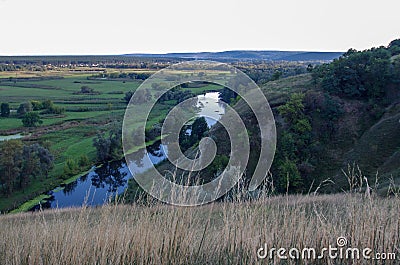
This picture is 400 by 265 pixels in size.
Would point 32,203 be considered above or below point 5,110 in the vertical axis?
below

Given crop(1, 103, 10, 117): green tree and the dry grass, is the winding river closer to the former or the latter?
the dry grass

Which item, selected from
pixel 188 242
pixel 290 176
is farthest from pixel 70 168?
pixel 188 242

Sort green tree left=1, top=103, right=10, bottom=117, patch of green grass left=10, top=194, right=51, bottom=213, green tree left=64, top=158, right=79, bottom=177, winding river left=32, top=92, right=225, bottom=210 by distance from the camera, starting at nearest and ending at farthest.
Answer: patch of green grass left=10, top=194, right=51, bottom=213 → winding river left=32, top=92, right=225, bottom=210 → green tree left=64, top=158, right=79, bottom=177 → green tree left=1, top=103, right=10, bottom=117

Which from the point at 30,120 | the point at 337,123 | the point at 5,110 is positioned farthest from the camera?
the point at 5,110

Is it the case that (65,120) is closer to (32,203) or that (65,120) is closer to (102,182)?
(102,182)

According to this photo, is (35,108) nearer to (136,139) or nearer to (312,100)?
(136,139)

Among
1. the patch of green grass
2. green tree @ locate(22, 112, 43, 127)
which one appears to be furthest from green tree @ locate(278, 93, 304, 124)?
green tree @ locate(22, 112, 43, 127)

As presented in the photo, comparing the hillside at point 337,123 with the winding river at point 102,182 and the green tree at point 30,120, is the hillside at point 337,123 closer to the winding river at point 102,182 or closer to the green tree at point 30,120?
the winding river at point 102,182

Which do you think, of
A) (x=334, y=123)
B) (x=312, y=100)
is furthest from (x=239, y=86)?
(x=334, y=123)

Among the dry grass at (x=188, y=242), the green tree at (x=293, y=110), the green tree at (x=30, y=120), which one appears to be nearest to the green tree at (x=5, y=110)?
the green tree at (x=30, y=120)

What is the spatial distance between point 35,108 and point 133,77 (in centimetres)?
5099

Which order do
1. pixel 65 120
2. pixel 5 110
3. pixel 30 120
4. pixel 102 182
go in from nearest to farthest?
pixel 102 182, pixel 30 120, pixel 65 120, pixel 5 110

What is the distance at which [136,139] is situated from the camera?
4053 cm

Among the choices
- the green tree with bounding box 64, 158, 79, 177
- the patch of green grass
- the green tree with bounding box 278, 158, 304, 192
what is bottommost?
the patch of green grass
